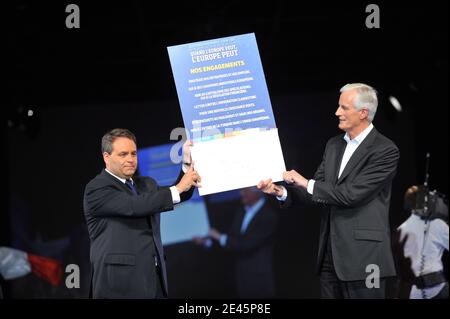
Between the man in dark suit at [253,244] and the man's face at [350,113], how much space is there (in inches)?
190

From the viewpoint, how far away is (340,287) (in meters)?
3.62

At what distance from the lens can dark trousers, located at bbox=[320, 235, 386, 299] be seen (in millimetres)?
3516

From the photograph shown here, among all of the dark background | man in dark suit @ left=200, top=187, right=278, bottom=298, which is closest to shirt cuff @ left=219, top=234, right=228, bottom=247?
man in dark suit @ left=200, top=187, right=278, bottom=298

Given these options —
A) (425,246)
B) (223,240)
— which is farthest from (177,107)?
(425,246)

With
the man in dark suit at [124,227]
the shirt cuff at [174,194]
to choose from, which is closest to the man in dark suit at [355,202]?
the shirt cuff at [174,194]

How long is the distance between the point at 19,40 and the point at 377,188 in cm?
559

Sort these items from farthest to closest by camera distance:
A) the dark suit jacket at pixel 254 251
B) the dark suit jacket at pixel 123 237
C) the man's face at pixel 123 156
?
the dark suit jacket at pixel 254 251 → the man's face at pixel 123 156 → the dark suit jacket at pixel 123 237

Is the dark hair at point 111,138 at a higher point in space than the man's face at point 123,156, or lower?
higher

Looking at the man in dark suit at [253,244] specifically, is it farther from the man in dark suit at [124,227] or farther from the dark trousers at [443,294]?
the man in dark suit at [124,227]

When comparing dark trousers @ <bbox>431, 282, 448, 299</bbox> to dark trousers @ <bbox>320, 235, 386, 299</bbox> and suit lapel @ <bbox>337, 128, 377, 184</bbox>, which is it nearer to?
dark trousers @ <bbox>320, 235, 386, 299</bbox>

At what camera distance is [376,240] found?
355 cm

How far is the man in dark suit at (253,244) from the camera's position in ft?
27.9

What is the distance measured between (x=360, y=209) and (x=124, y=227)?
129 cm

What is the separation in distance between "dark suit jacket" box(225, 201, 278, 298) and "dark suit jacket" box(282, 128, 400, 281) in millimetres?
4800
